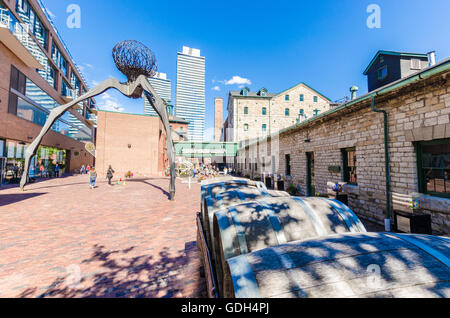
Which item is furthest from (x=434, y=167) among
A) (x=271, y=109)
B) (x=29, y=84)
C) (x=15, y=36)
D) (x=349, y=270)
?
(x=271, y=109)

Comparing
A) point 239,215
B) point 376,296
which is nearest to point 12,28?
point 239,215

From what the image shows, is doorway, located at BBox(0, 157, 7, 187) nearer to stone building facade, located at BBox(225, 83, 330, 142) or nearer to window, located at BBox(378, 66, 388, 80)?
stone building facade, located at BBox(225, 83, 330, 142)

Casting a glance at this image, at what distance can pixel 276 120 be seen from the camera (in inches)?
1305

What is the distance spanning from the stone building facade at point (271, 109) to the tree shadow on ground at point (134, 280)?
30.2 m

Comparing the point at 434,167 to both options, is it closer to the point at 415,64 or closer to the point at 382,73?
the point at 382,73

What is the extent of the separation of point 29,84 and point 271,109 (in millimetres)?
31322

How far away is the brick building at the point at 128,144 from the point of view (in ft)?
78.7

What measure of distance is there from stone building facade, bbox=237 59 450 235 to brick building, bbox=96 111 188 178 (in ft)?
72.0

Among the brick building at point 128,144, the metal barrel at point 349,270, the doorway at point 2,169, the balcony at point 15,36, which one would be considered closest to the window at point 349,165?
the metal barrel at point 349,270

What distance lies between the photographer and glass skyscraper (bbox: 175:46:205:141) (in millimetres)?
162500

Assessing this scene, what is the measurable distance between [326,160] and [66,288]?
954cm

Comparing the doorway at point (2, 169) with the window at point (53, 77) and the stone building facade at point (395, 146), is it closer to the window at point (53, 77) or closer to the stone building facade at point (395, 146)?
the window at point (53, 77)

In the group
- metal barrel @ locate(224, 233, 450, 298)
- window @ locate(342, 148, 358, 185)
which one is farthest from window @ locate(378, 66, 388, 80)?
metal barrel @ locate(224, 233, 450, 298)
